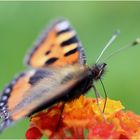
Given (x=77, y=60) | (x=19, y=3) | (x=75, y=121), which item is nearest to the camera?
(x=75, y=121)

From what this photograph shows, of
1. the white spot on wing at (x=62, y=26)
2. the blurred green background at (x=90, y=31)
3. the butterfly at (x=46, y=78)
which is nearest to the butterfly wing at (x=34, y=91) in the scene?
the butterfly at (x=46, y=78)

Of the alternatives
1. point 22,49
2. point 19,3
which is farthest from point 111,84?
point 19,3

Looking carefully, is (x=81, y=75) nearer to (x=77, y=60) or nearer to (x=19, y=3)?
(x=77, y=60)

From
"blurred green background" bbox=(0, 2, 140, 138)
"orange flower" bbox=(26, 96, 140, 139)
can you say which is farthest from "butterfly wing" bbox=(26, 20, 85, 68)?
"blurred green background" bbox=(0, 2, 140, 138)

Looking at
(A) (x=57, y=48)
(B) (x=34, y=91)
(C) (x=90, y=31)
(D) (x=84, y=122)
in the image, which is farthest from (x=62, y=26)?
(C) (x=90, y=31)

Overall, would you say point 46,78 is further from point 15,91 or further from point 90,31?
point 90,31

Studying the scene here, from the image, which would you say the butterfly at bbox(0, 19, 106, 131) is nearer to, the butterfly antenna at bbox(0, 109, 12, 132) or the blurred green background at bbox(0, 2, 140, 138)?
the butterfly antenna at bbox(0, 109, 12, 132)
